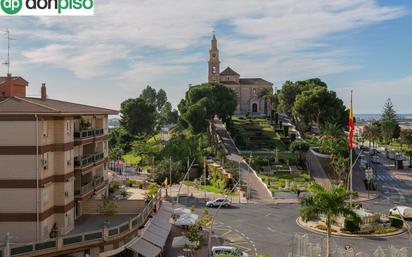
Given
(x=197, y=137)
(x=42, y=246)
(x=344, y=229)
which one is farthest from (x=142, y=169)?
(x=42, y=246)

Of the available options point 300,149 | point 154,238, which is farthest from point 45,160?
point 300,149

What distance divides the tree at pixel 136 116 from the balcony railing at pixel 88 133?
8172 centimetres

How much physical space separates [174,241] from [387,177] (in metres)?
60.9

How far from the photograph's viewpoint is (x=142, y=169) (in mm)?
99812

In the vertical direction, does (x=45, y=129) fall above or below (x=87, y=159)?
above

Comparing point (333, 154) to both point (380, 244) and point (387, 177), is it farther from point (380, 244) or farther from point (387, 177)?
point (380, 244)

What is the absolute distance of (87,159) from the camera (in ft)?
135

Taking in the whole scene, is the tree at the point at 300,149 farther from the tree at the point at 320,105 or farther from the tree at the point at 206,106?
the tree at the point at 206,106

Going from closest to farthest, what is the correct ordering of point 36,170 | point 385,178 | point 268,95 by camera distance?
point 36,170, point 385,178, point 268,95

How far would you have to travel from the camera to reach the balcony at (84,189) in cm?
3902

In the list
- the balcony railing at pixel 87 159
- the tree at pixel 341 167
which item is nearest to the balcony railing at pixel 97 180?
the balcony railing at pixel 87 159

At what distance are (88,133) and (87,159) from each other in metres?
2.36

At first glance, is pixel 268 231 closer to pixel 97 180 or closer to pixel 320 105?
pixel 97 180

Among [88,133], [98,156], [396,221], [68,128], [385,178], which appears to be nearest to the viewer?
[68,128]
